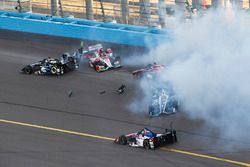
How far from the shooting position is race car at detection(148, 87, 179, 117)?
722 inches

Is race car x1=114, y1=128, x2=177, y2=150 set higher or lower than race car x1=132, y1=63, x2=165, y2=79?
lower

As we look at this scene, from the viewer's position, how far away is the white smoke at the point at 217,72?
17609 mm

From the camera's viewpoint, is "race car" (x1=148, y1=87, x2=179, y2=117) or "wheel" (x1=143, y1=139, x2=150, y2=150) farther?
"race car" (x1=148, y1=87, x2=179, y2=117)

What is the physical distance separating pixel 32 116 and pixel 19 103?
1186 millimetres

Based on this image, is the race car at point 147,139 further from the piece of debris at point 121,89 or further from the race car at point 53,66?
the race car at point 53,66

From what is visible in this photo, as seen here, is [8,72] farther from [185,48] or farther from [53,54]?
[185,48]

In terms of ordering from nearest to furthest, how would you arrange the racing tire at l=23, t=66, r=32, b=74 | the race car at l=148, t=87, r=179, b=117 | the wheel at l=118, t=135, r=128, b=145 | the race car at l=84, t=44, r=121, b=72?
the wheel at l=118, t=135, r=128, b=145, the race car at l=148, t=87, r=179, b=117, the race car at l=84, t=44, r=121, b=72, the racing tire at l=23, t=66, r=32, b=74

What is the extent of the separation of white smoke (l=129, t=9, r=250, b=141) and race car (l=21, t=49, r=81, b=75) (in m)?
2.82

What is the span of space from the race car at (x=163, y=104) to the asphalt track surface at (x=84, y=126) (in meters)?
0.22

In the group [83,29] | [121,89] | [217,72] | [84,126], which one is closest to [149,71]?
[121,89]

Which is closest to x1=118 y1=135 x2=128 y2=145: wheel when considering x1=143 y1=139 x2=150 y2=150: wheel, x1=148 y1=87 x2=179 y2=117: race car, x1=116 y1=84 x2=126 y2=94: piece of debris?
x1=143 y1=139 x2=150 y2=150: wheel

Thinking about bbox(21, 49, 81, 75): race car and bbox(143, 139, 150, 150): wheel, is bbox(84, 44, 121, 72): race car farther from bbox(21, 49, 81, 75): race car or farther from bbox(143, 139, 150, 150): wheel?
bbox(143, 139, 150, 150): wheel

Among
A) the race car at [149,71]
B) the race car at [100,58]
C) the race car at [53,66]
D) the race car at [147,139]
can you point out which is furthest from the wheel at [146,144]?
the race car at [53,66]

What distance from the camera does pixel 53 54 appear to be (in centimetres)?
2378
